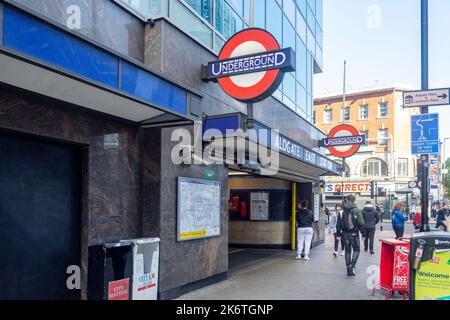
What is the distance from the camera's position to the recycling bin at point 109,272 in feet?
17.1

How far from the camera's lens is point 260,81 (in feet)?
23.2

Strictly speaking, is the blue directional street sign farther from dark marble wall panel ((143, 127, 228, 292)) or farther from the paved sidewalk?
dark marble wall panel ((143, 127, 228, 292))

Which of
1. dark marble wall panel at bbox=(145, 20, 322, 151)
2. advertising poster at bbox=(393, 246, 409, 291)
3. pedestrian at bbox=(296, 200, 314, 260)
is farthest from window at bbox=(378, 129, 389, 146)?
advertising poster at bbox=(393, 246, 409, 291)

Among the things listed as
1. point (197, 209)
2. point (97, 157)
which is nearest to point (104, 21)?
point (97, 157)

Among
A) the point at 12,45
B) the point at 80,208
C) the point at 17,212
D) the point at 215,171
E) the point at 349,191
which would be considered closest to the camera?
the point at 12,45

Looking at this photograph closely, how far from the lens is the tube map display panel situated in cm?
747

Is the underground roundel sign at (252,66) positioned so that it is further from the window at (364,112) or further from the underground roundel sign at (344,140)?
the window at (364,112)

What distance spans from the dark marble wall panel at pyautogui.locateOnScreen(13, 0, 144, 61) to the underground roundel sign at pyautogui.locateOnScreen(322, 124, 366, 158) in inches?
331

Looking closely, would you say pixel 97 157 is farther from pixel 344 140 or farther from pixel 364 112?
pixel 364 112

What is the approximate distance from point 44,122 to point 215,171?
4134 mm

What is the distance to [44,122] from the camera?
5.24 meters

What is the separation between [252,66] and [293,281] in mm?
4643

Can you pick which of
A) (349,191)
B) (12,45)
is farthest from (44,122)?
(349,191)
